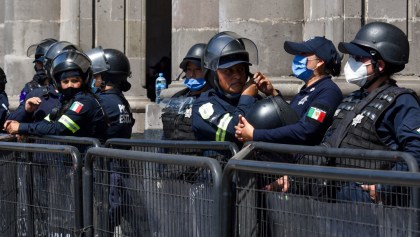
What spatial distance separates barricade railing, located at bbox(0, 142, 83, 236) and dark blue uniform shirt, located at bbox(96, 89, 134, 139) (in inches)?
57.1

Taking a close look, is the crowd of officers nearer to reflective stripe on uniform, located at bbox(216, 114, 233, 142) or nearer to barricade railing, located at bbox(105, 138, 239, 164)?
reflective stripe on uniform, located at bbox(216, 114, 233, 142)

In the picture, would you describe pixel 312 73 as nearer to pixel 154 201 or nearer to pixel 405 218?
pixel 154 201

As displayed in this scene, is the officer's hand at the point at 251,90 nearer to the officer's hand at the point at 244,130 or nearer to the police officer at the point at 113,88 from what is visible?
the officer's hand at the point at 244,130

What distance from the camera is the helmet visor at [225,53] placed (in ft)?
24.5

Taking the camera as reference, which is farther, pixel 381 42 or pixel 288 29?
pixel 288 29

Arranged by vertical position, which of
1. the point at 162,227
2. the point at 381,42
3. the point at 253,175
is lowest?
the point at 162,227

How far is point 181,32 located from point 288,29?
8.43ft

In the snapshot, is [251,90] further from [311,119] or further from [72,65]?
[72,65]

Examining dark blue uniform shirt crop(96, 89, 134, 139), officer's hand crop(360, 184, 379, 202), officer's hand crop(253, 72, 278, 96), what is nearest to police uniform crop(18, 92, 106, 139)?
dark blue uniform shirt crop(96, 89, 134, 139)

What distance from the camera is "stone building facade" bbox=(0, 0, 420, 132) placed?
1016cm

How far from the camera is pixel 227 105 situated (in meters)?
7.42

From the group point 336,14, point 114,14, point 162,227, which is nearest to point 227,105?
point 162,227

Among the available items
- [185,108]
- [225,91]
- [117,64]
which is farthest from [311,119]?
[117,64]

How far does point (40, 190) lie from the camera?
727 centimetres
